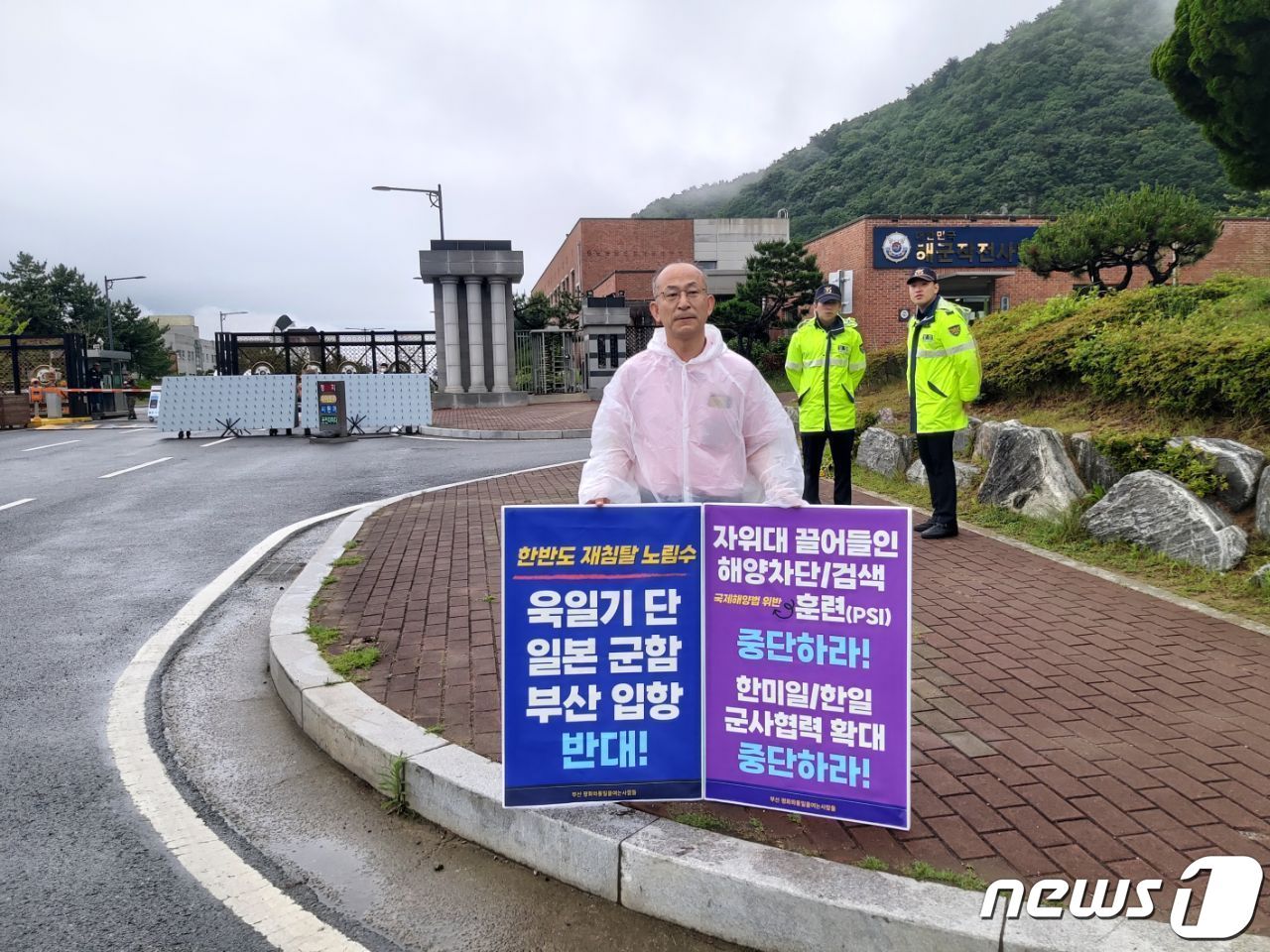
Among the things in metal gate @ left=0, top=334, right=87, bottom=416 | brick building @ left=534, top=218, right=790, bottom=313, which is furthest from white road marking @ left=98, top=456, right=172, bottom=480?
brick building @ left=534, top=218, right=790, bottom=313

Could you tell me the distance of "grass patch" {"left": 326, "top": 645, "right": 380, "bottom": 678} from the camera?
4238 millimetres

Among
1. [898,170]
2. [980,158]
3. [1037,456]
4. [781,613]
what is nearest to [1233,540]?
[1037,456]

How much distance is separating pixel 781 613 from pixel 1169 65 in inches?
451

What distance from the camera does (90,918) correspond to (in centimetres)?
266

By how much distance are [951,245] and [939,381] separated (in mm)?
27610

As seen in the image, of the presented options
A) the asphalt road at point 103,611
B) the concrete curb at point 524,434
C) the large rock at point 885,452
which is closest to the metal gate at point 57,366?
the asphalt road at point 103,611

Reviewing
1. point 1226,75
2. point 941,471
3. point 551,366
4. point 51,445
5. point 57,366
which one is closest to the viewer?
point 941,471

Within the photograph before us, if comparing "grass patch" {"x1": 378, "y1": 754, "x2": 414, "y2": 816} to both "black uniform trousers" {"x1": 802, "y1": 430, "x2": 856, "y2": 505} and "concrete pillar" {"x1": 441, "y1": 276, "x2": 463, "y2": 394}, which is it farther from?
"concrete pillar" {"x1": 441, "y1": 276, "x2": 463, "y2": 394}

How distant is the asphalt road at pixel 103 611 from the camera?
8.94 ft

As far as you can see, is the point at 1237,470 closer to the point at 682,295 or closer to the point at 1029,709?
the point at 1029,709

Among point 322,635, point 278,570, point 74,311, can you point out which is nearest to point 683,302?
point 322,635

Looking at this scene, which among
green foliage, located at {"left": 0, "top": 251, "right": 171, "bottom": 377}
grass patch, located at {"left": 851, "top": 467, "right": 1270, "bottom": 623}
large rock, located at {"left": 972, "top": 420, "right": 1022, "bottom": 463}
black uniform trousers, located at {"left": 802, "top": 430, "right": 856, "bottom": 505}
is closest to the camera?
grass patch, located at {"left": 851, "top": 467, "right": 1270, "bottom": 623}

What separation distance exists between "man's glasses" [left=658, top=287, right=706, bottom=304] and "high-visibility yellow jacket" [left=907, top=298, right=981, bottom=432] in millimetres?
4133

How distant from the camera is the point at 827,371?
755cm
